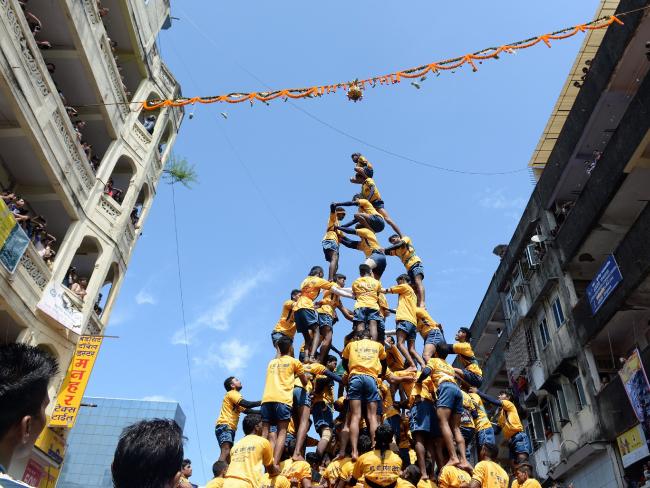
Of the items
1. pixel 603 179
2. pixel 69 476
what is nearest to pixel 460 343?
pixel 603 179

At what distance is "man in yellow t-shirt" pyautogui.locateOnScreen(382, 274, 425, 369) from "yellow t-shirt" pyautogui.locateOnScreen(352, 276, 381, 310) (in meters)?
0.51

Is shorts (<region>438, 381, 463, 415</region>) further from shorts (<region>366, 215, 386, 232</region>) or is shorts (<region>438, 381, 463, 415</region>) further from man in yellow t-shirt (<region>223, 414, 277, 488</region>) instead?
shorts (<region>366, 215, 386, 232</region>)

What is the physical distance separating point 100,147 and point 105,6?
5709 mm

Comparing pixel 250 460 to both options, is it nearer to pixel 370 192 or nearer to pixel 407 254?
pixel 407 254

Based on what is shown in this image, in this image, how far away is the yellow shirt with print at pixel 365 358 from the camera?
28.2ft

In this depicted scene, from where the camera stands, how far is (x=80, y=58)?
695 inches

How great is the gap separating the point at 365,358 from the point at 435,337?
3546 mm

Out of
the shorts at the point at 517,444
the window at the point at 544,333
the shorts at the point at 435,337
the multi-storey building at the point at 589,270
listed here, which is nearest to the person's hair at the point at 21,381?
the shorts at the point at 517,444

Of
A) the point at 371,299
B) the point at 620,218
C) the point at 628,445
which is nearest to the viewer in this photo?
the point at 371,299

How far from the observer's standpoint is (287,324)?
39.1ft

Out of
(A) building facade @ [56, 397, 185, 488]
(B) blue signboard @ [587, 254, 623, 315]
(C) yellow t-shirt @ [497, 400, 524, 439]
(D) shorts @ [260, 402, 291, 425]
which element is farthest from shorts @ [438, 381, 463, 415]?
(A) building facade @ [56, 397, 185, 488]

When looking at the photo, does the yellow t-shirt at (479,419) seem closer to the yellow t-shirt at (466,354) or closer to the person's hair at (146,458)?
the yellow t-shirt at (466,354)

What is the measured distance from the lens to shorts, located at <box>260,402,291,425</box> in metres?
8.27

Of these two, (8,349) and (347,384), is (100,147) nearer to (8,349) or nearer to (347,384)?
(347,384)
